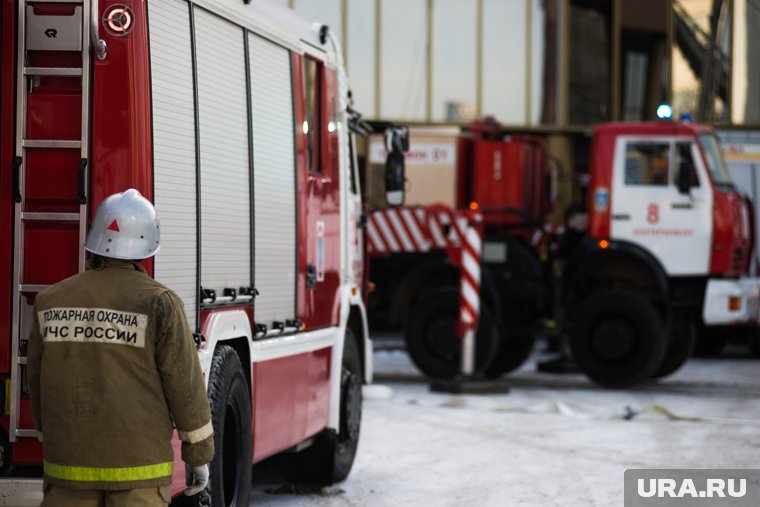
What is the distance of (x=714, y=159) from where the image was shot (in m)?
16.5

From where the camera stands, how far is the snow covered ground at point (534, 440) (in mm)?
9344

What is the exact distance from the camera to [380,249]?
17.0 m

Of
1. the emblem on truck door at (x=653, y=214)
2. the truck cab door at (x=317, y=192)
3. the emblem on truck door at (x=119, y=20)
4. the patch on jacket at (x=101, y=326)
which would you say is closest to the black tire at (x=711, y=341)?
the emblem on truck door at (x=653, y=214)

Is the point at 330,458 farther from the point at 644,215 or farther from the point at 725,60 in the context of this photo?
the point at 725,60

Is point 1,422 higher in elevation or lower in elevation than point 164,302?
lower

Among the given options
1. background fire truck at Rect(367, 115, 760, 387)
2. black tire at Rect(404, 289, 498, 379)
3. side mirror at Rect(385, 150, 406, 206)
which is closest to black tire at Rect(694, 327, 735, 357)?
background fire truck at Rect(367, 115, 760, 387)

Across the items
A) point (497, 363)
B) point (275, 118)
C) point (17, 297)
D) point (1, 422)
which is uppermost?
point (275, 118)

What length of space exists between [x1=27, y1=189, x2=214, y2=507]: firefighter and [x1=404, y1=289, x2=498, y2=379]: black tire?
1149 cm

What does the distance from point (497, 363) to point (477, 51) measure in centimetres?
1352

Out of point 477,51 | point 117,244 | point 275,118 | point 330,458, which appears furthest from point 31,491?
point 477,51

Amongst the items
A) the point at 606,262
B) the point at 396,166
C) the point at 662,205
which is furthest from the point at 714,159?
the point at 396,166

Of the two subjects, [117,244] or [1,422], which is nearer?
[117,244]

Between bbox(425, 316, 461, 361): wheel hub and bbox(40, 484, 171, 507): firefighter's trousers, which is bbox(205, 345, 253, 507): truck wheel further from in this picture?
bbox(425, 316, 461, 361): wheel hub

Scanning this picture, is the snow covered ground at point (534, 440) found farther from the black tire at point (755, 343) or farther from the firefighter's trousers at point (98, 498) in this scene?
the firefighter's trousers at point (98, 498)
